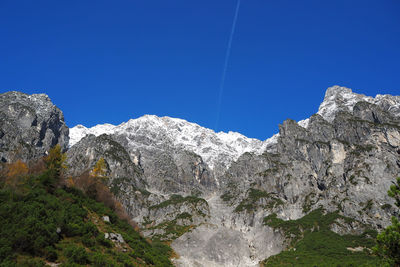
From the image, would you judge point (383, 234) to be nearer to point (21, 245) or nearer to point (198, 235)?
point (21, 245)

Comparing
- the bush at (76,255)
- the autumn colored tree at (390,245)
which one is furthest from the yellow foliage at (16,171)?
the autumn colored tree at (390,245)

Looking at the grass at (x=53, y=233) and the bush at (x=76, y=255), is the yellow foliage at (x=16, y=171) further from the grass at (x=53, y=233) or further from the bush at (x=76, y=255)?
the bush at (x=76, y=255)

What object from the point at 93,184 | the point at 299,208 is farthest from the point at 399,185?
the point at 299,208

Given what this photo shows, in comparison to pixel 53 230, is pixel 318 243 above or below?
above

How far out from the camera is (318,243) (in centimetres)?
13300

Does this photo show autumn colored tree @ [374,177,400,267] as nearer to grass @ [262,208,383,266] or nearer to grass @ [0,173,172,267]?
grass @ [0,173,172,267]

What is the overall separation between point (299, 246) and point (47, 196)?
130m

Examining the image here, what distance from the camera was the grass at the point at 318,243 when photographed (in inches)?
4338

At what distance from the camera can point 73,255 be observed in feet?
87.5

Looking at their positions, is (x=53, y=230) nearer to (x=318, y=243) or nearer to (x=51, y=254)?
(x=51, y=254)

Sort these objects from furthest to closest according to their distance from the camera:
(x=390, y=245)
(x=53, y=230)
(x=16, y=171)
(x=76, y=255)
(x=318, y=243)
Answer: (x=318, y=243)
(x=16, y=171)
(x=53, y=230)
(x=76, y=255)
(x=390, y=245)

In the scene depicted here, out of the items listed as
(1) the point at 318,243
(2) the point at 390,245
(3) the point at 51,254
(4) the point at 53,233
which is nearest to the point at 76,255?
(3) the point at 51,254

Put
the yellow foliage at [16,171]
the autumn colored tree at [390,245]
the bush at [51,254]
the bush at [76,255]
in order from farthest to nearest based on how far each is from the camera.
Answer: the yellow foliage at [16,171] < the bush at [76,255] < the autumn colored tree at [390,245] < the bush at [51,254]

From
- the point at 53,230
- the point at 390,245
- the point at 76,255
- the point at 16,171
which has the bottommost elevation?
the point at 390,245
